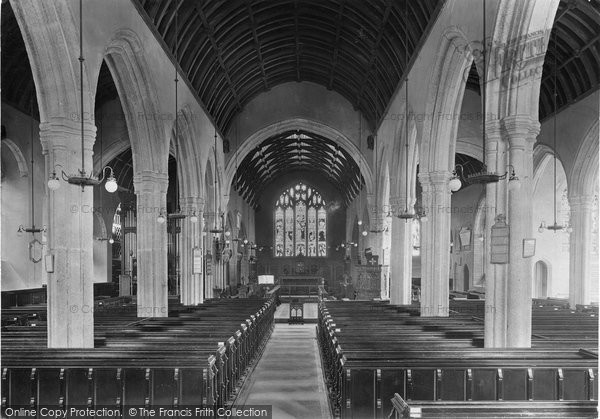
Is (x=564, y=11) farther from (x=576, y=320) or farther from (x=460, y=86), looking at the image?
(x=576, y=320)

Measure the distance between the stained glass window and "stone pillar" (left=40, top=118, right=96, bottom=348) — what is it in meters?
32.7

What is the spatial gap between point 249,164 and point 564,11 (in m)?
20.9

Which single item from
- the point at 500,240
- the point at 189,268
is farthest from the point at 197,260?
the point at 500,240

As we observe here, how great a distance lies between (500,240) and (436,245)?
4778mm

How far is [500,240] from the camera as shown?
7559 mm

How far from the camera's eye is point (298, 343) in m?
15.0

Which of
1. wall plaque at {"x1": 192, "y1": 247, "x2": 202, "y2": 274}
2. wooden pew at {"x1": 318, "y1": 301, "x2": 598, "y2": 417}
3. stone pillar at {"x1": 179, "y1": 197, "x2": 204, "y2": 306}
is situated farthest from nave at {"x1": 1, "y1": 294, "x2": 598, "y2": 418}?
stone pillar at {"x1": 179, "y1": 197, "x2": 204, "y2": 306}

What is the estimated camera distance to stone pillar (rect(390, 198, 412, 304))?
1602 cm

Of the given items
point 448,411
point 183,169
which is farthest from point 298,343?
point 448,411

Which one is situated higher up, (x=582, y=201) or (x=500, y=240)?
(x=582, y=201)

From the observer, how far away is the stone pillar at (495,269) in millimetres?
7717

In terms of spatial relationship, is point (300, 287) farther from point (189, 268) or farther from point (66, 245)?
point (66, 245)

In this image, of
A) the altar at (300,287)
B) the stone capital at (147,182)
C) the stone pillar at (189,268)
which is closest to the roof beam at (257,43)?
the stone capital at (147,182)

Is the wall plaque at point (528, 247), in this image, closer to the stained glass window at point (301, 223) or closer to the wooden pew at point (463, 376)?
the wooden pew at point (463, 376)
